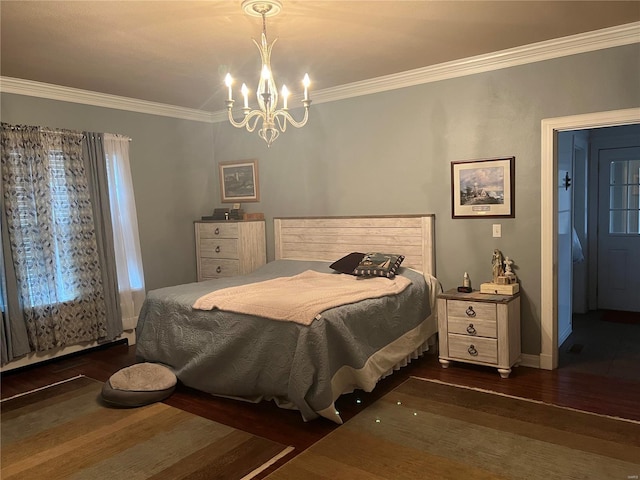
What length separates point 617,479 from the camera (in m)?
2.25

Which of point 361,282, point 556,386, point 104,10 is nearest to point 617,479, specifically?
point 556,386

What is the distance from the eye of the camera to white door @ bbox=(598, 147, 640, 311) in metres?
5.49

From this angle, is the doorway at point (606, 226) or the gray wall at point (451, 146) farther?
the doorway at point (606, 226)

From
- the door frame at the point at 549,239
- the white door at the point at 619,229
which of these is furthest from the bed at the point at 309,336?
the white door at the point at 619,229

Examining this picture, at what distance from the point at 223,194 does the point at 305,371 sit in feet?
10.7

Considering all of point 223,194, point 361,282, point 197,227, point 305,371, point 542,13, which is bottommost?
point 305,371

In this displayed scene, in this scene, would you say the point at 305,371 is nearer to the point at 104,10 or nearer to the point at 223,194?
the point at 104,10

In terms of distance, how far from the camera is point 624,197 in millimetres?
5551

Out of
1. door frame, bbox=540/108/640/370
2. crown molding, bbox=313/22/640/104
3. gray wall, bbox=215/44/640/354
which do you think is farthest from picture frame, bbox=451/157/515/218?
crown molding, bbox=313/22/640/104

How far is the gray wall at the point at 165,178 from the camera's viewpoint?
Answer: 4.78 m

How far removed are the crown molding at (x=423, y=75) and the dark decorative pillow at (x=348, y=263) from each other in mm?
1512

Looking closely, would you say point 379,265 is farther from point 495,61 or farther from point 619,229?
point 619,229

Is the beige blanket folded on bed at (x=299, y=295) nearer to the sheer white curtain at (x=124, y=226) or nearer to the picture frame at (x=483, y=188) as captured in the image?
the picture frame at (x=483, y=188)

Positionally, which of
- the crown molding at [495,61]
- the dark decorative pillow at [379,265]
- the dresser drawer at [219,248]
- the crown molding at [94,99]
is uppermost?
the crown molding at [94,99]
